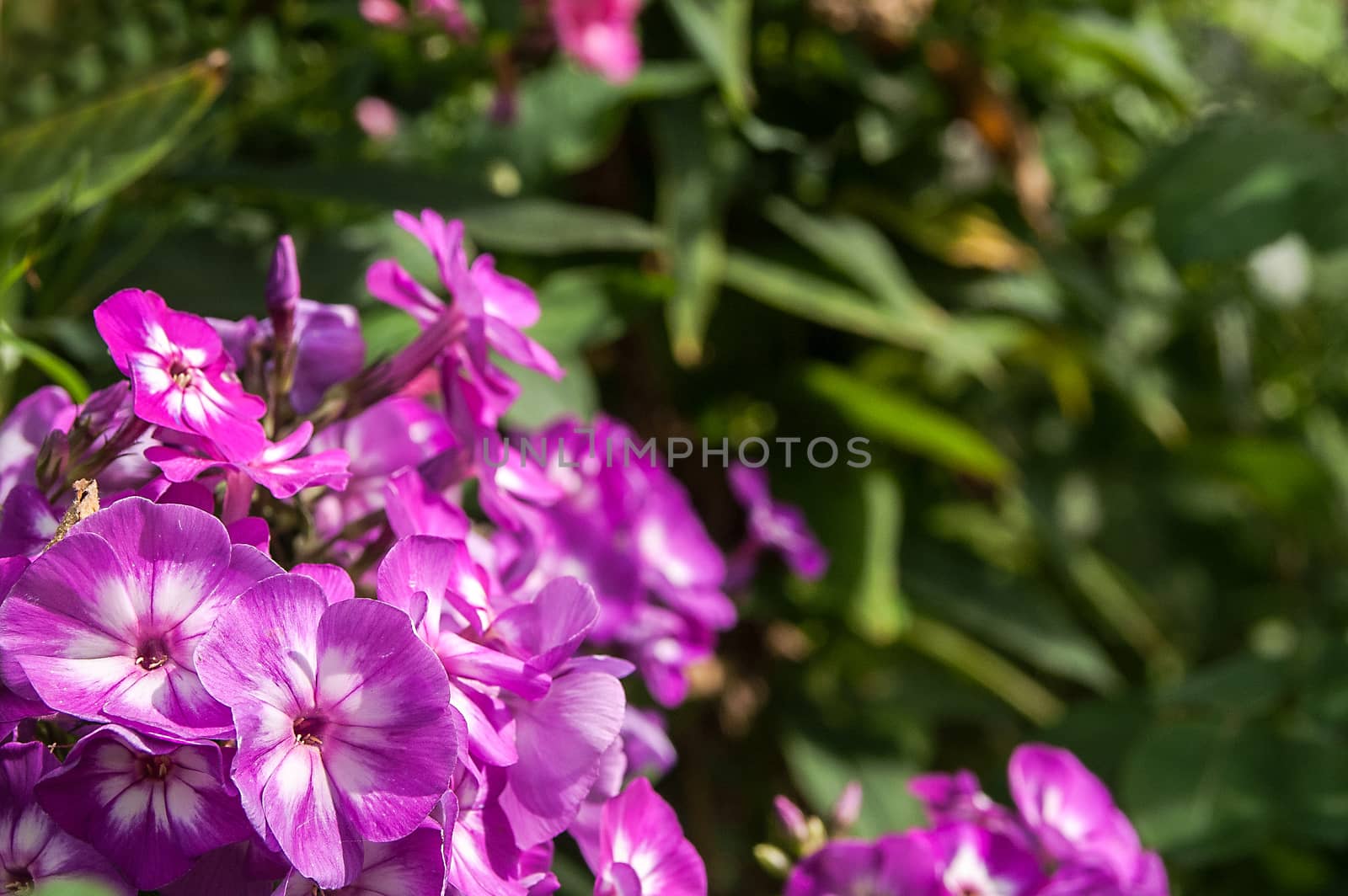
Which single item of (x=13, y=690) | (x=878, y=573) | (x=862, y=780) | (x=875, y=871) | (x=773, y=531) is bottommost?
(x=862, y=780)

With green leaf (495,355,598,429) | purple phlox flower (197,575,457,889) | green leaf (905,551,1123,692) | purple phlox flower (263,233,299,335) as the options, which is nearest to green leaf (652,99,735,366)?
green leaf (495,355,598,429)

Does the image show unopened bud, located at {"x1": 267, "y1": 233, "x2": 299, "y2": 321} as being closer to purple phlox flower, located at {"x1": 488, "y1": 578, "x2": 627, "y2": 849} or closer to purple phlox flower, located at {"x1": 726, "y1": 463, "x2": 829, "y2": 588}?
purple phlox flower, located at {"x1": 488, "y1": 578, "x2": 627, "y2": 849}

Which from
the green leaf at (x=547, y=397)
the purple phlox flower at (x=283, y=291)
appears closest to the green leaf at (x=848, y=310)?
the green leaf at (x=547, y=397)

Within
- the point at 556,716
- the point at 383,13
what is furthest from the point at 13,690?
the point at 383,13

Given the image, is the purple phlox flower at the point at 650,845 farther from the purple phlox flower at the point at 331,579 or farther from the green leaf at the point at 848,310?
the green leaf at the point at 848,310

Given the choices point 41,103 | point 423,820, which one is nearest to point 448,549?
point 423,820

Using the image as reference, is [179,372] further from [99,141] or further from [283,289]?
[99,141]

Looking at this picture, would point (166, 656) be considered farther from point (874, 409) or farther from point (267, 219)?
point (874, 409)
